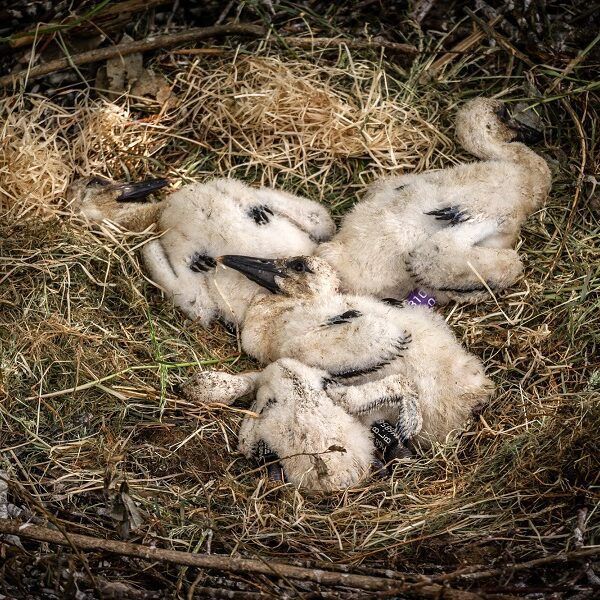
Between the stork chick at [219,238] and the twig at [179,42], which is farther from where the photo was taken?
the twig at [179,42]

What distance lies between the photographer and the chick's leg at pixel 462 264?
3754 millimetres

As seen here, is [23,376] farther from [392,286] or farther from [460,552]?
[460,552]

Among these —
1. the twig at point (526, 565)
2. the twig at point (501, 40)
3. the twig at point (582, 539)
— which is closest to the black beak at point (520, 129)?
the twig at point (501, 40)

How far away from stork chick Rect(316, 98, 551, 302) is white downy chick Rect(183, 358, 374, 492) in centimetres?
61

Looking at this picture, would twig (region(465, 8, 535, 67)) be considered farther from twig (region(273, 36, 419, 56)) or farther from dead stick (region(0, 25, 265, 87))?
dead stick (region(0, 25, 265, 87))

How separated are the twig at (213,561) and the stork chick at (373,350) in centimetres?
86

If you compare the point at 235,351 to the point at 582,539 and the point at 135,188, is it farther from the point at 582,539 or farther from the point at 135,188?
the point at 582,539

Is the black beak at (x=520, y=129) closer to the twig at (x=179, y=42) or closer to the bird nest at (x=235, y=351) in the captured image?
the bird nest at (x=235, y=351)

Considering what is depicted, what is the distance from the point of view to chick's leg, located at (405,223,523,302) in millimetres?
3754

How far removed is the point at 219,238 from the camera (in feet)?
13.0

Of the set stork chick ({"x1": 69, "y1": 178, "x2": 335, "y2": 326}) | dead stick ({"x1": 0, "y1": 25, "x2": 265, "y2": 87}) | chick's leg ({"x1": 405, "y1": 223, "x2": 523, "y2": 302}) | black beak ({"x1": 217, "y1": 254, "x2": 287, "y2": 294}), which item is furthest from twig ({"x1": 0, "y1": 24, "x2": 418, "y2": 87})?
black beak ({"x1": 217, "y1": 254, "x2": 287, "y2": 294})

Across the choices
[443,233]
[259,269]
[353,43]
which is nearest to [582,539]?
[443,233]

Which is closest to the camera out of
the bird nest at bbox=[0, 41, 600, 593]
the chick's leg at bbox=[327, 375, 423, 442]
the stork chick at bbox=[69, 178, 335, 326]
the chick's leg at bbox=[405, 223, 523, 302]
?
the bird nest at bbox=[0, 41, 600, 593]

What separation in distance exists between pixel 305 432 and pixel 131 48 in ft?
7.77
